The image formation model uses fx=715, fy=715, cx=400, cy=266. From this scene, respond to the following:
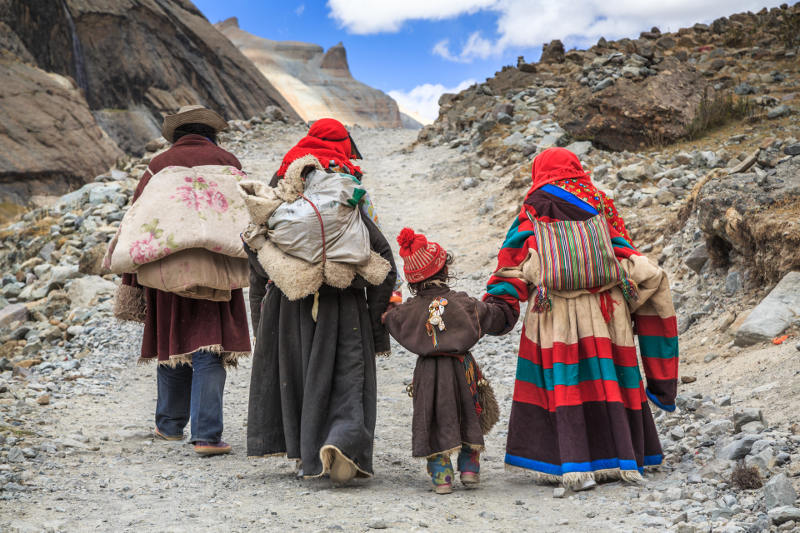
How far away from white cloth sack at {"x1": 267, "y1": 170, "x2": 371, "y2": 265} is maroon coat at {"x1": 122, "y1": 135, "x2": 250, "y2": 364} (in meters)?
1.09

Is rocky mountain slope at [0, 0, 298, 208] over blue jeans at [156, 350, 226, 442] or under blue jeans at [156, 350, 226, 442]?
over

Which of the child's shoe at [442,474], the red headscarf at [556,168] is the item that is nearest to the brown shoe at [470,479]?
the child's shoe at [442,474]

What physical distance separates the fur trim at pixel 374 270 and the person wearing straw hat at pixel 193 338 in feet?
4.06

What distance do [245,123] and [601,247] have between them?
60.0 ft

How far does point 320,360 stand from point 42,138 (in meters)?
16.7

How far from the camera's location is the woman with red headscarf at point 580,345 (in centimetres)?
349

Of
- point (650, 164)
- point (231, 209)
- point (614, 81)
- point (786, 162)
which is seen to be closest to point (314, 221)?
point (231, 209)

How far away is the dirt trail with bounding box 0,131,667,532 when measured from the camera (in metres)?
2.97

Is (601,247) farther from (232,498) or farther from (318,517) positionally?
(232,498)

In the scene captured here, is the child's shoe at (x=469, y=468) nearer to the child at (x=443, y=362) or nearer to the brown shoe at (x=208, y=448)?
the child at (x=443, y=362)

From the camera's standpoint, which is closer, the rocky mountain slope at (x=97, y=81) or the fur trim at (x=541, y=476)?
the fur trim at (x=541, y=476)

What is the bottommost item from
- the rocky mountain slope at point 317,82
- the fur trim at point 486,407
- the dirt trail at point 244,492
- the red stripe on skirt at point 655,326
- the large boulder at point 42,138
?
the dirt trail at point 244,492

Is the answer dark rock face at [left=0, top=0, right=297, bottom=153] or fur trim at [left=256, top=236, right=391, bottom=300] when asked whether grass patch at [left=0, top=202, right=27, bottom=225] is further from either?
fur trim at [left=256, top=236, right=391, bottom=300]

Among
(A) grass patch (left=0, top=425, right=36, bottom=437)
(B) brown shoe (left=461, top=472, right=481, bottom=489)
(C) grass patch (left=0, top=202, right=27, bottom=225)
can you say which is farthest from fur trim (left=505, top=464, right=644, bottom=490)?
(C) grass patch (left=0, top=202, right=27, bottom=225)
